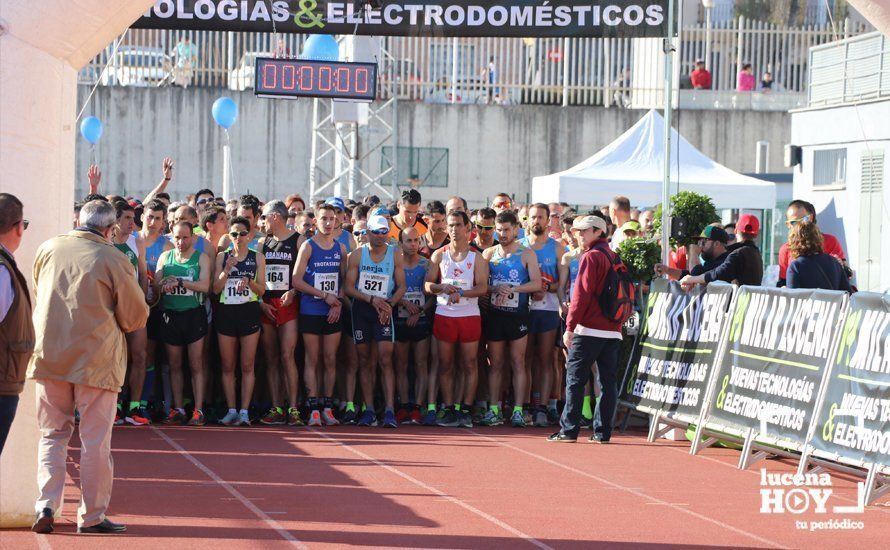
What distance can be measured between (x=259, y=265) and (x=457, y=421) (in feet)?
8.03

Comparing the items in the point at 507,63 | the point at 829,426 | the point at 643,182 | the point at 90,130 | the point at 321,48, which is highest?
the point at 507,63

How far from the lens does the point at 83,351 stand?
24.9 feet

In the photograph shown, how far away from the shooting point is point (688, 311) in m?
12.2

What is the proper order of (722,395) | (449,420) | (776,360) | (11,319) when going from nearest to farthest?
(11,319)
(776,360)
(722,395)
(449,420)

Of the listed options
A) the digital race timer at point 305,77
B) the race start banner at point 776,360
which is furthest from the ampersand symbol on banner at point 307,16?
the race start banner at point 776,360

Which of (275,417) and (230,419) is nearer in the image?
(230,419)

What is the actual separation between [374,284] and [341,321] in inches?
21.1

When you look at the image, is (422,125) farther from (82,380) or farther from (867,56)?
(82,380)

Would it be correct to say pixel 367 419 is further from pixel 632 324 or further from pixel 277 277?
pixel 632 324

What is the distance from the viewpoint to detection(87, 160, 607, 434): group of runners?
13.0 m

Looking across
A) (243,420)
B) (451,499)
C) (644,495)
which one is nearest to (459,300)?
(243,420)

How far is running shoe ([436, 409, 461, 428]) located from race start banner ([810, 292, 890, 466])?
4.38m

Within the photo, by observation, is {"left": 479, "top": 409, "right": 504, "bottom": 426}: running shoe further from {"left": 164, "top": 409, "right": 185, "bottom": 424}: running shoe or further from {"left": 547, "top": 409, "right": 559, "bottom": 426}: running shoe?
{"left": 164, "top": 409, "right": 185, "bottom": 424}: running shoe

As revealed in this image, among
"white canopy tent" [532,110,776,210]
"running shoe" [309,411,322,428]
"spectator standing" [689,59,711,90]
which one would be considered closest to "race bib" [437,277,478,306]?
"running shoe" [309,411,322,428]
